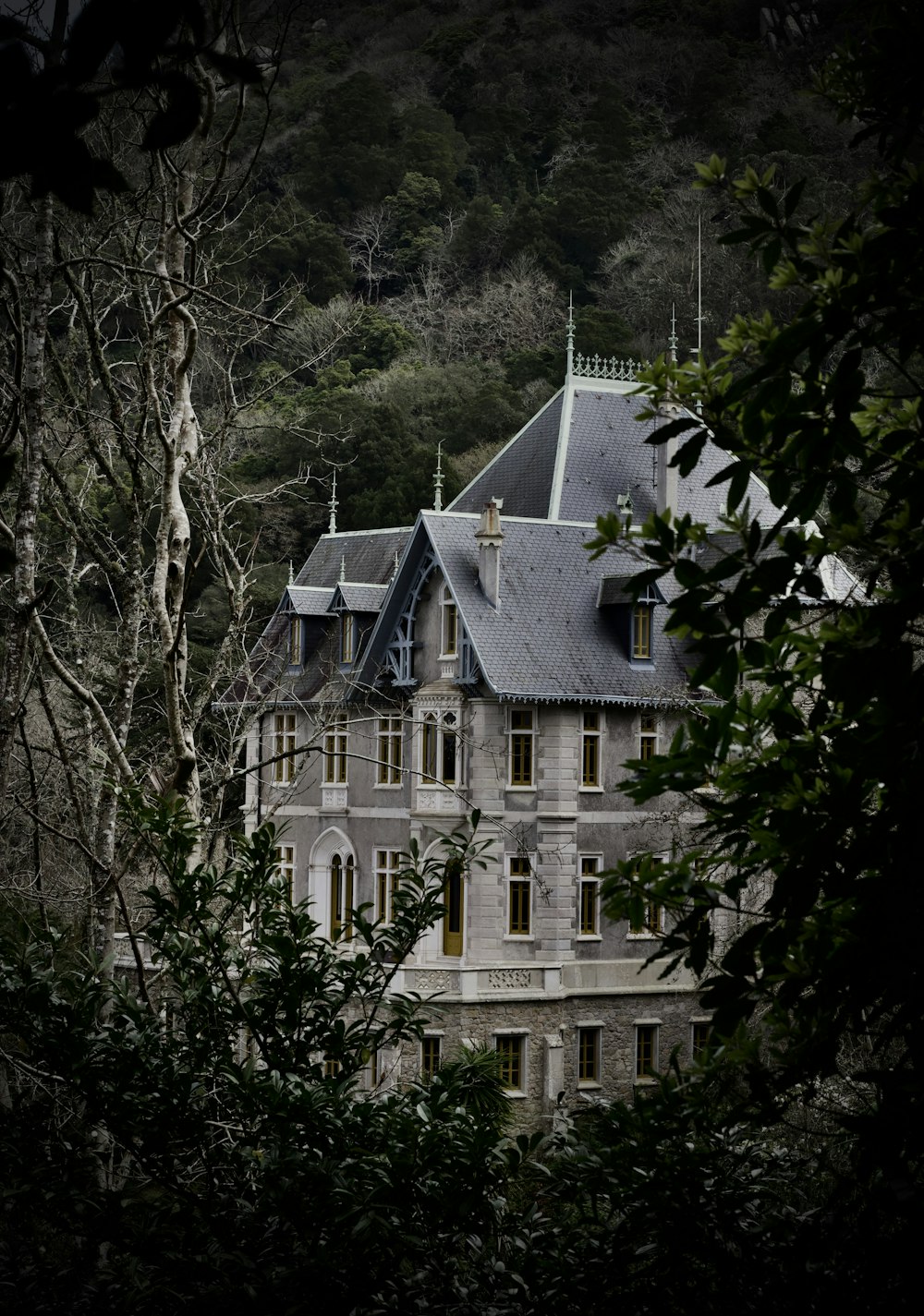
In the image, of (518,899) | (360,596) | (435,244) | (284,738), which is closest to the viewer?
(518,899)

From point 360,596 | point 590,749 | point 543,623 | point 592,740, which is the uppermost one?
point 360,596

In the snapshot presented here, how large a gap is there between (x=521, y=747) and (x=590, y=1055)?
6099mm

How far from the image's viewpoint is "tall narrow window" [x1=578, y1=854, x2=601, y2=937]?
101ft

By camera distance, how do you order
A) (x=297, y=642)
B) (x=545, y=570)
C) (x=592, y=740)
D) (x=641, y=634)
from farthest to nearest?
(x=297, y=642) → (x=641, y=634) → (x=545, y=570) → (x=592, y=740)

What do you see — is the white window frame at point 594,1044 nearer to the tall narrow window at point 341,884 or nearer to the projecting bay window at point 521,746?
the projecting bay window at point 521,746

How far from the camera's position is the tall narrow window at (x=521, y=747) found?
101ft

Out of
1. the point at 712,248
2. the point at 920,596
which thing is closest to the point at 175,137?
the point at 920,596

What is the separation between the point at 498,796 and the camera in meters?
30.7

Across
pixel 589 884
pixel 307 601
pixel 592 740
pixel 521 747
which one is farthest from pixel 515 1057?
pixel 307 601

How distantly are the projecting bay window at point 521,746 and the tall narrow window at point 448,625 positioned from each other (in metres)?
1.87

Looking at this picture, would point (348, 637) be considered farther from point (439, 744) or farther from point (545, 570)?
point (545, 570)

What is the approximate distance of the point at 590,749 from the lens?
31297 mm

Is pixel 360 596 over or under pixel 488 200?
under

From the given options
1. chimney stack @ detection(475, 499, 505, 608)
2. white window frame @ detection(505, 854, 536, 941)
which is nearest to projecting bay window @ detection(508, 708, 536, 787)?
white window frame @ detection(505, 854, 536, 941)
